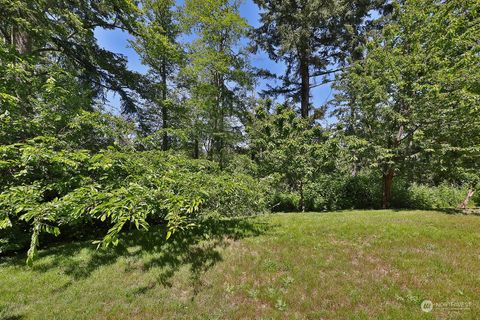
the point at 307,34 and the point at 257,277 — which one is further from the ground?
the point at 307,34

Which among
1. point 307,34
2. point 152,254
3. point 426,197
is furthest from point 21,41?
point 426,197

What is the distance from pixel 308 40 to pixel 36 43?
514 inches

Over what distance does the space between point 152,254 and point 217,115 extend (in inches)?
336

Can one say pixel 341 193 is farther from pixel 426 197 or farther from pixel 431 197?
pixel 431 197

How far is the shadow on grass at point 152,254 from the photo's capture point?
4.59 metres

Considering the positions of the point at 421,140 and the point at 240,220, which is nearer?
the point at 240,220

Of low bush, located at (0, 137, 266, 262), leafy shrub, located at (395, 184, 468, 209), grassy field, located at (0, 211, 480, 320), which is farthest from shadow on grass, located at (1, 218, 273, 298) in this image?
leafy shrub, located at (395, 184, 468, 209)

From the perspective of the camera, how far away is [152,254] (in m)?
5.23

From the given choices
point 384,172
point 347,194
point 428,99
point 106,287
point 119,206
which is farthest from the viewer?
point 347,194

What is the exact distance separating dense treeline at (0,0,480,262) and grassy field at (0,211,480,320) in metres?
0.85

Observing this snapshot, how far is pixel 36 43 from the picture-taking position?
290 inches

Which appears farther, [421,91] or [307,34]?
[307,34]

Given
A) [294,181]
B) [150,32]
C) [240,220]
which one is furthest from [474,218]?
[150,32]

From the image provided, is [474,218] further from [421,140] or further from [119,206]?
[119,206]
